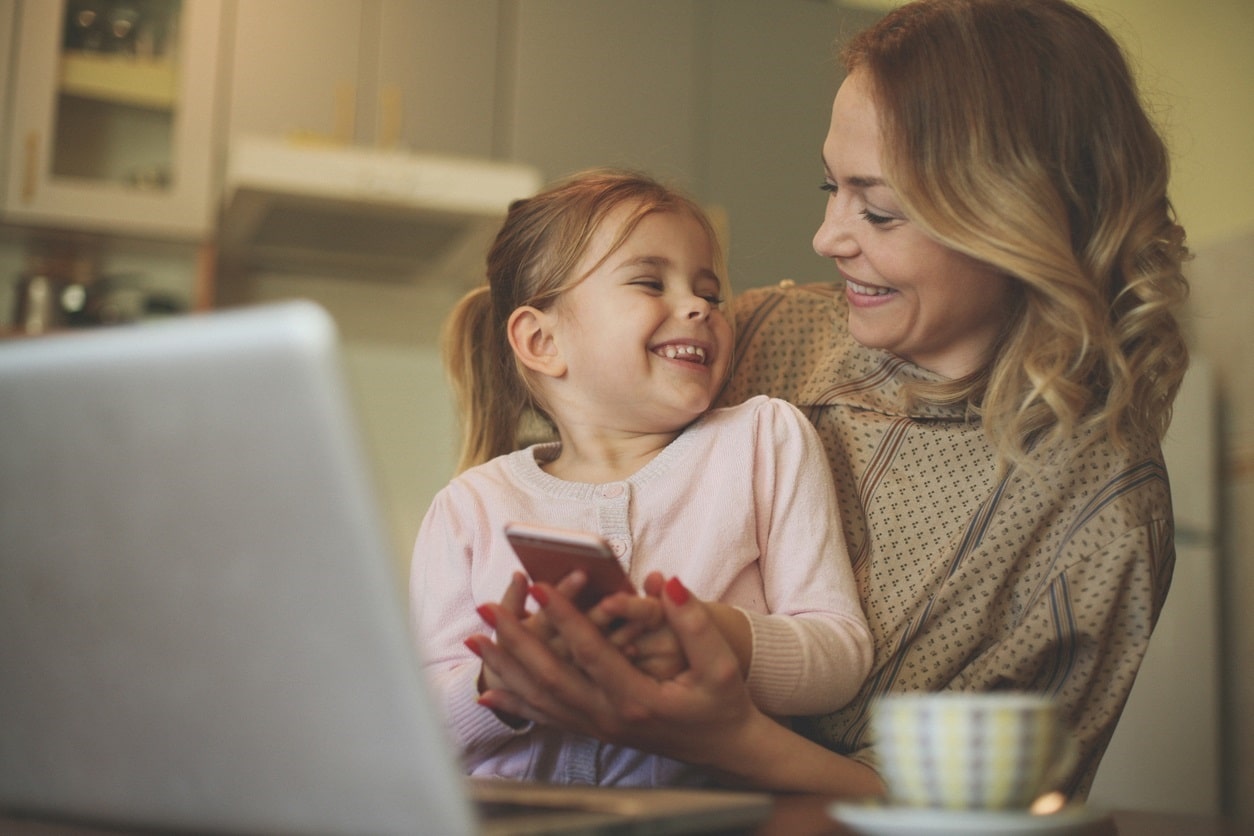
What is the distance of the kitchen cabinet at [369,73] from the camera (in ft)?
10.4

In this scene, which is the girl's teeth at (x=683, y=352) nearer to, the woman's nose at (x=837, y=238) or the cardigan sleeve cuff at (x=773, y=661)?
the woman's nose at (x=837, y=238)

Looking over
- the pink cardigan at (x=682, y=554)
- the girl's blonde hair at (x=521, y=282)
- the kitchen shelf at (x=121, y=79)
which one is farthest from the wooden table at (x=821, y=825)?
the kitchen shelf at (x=121, y=79)

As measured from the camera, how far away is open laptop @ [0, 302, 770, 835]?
0.44m

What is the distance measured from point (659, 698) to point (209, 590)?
49cm

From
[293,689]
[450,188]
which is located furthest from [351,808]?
[450,188]

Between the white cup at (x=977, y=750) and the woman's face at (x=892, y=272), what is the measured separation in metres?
0.70

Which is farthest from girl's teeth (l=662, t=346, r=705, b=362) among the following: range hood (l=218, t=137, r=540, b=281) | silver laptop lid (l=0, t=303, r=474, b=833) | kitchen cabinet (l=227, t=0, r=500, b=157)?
kitchen cabinet (l=227, t=0, r=500, b=157)

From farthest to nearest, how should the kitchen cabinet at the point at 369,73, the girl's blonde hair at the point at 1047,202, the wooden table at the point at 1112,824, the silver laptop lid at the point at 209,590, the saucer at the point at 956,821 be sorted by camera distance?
the kitchen cabinet at the point at 369,73 < the girl's blonde hair at the point at 1047,202 < the wooden table at the point at 1112,824 < the saucer at the point at 956,821 < the silver laptop lid at the point at 209,590

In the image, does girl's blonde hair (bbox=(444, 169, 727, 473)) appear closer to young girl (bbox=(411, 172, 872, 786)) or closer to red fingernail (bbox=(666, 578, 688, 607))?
young girl (bbox=(411, 172, 872, 786))

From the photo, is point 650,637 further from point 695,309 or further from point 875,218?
point 875,218

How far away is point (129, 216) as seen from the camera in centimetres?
301

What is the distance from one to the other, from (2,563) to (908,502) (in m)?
0.90

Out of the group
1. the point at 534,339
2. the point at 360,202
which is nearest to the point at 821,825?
the point at 534,339

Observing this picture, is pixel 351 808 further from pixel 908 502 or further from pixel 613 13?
pixel 613 13
